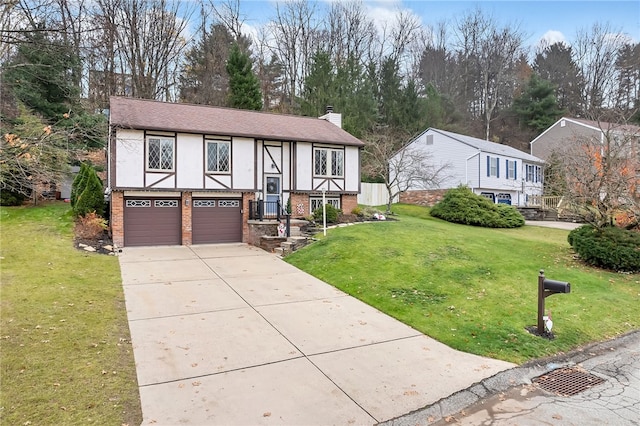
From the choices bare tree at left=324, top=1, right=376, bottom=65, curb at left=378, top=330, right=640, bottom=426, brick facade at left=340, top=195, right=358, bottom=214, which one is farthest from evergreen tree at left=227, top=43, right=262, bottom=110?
curb at left=378, top=330, right=640, bottom=426

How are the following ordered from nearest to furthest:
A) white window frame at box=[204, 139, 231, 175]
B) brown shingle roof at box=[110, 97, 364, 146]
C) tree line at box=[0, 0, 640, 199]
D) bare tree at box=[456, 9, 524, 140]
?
brown shingle roof at box=[110, 97, 364, 146] → white window frame at box=[204, 139, 231, 175] → tree line at box=[0, 0, 640, 199] → bare tree at box=[456, 9, 524, 140]

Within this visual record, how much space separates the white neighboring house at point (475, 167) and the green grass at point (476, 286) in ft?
41.2

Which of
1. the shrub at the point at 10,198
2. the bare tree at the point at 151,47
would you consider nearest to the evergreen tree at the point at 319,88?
the bare tree at the point at 151,47

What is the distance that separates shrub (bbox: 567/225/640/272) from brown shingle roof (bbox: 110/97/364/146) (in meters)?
10.6

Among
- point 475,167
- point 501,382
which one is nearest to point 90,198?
Result: point 501,382

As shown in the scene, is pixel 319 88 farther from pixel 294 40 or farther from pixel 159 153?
pixel 159 153

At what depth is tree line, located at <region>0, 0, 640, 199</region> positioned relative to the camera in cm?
2717

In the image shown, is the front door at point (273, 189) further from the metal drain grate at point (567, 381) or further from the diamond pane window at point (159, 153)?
the metal drain grate at point (567, 381)

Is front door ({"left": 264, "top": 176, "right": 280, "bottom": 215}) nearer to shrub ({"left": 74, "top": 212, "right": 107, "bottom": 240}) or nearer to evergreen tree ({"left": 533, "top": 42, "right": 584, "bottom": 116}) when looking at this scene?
shrub ({"left": 74, "top": 212, "right": 107, "bottom": 240})

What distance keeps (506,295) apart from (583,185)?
5.79 m

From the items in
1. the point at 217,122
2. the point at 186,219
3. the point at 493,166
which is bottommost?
the point at 186,219

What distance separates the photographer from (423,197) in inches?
1127

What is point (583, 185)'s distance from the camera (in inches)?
463

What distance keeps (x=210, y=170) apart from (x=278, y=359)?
12.1 m
